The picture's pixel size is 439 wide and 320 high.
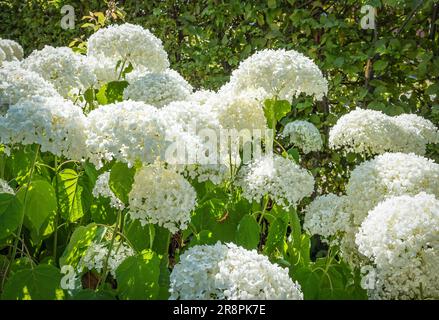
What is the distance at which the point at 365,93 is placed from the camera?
9.87 ft

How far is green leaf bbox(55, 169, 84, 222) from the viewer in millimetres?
1499

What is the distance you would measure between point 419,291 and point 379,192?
0.97ft

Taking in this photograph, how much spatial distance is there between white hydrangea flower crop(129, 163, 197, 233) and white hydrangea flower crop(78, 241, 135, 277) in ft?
0.69

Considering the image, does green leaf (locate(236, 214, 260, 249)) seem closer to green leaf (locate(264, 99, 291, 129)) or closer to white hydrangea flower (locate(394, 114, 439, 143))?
green leaf (locate(264, 99, 291, 129))

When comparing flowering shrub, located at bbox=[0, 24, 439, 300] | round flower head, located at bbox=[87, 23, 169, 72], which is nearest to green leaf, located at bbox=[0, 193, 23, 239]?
flowering shrub, located at bbox=[0, 24, 439, 300]

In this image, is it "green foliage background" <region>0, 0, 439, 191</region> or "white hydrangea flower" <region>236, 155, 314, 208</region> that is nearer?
"white hydrangea flower" <region>236, 155, 314, 208</region>

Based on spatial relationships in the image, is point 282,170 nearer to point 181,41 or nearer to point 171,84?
point 171,84

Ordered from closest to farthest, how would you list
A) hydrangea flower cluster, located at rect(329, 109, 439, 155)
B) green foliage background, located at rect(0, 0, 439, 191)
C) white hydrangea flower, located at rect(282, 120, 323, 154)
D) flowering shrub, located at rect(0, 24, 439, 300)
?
flowering shrub, located at rect(0, 24, 439, 300) < hydrangea flower cluster, located at rect(329, 109, 439, 155) < white hydrangea flower, located at rect(282, 120, 323, 154) < green foliage background, located at rect(0, 0, 439, 191)

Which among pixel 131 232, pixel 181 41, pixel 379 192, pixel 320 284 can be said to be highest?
pixel 181 41

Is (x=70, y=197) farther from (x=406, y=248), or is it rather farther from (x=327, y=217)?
(x=406, y=248)

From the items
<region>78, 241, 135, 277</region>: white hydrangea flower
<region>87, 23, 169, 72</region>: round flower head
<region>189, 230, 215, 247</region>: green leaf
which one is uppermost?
<region>87, 23, 169, 72</region>: round flower head

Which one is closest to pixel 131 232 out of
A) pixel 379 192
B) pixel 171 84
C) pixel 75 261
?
pixel 75 261

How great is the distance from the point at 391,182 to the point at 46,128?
86 centimetres

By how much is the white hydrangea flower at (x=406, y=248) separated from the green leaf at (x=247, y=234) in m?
0.32
